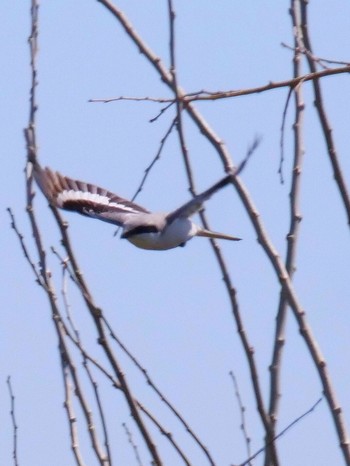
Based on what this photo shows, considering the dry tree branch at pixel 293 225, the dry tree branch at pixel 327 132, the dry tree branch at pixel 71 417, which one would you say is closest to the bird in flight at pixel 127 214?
the dry tree branch at pixel 293 225

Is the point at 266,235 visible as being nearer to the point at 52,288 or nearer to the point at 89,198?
the point at 52,288

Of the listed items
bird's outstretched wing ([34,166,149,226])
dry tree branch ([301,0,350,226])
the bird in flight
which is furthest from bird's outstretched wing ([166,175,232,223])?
bird's outstretched wing ([34,166,149,226])

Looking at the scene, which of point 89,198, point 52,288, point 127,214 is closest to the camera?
point 52,288

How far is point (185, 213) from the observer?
494 centimetres

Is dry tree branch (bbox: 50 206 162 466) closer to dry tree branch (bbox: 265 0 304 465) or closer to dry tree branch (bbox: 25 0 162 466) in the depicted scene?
dry tree branch (bbox: 25 0 162 466)

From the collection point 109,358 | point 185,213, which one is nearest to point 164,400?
point 109,358

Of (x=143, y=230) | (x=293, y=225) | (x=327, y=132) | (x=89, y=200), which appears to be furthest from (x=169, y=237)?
(x=327, y=132)

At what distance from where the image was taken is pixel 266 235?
11.0ft

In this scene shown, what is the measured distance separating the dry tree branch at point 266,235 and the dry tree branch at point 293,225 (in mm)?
82

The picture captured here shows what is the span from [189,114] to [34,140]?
587mm

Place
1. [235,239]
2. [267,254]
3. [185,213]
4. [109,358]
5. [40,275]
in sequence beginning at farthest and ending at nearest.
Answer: [235,239], [185,213], [40,275], [267,254], [109,358]

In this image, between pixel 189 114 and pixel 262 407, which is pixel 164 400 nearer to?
pixel 262 407

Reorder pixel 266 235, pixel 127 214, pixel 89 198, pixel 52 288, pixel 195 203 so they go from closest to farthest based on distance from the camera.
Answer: pixel 266 235 < pixel 52 288 < pixel 195 203 < pixel 127 214 < pixel 89 198

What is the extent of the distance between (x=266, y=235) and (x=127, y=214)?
8.18 ft
